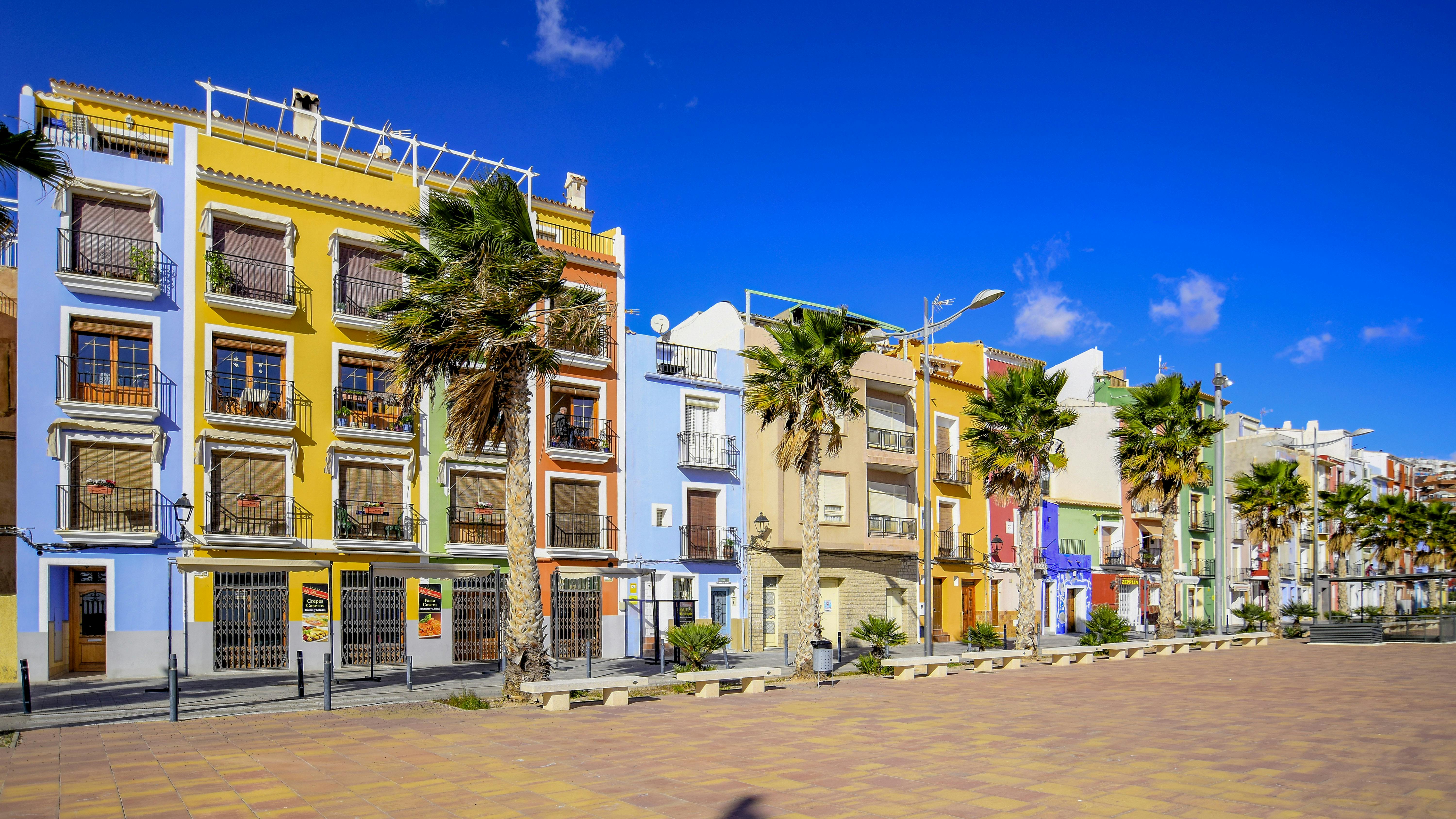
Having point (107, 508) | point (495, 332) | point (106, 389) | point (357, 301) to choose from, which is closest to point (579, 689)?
point (495, 332)

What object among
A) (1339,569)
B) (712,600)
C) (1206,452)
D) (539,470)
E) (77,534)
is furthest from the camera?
(1339,569)

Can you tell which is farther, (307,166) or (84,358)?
(307,166)

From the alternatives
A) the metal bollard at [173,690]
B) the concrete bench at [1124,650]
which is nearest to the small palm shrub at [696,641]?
the metal bollard at [173,690]

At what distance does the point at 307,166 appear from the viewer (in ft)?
92.2

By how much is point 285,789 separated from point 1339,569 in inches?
2840

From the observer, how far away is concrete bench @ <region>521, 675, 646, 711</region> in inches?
655

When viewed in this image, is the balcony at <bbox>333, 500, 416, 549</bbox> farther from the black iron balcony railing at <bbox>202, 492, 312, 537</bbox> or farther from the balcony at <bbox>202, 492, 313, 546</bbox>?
the black iron balcony railing at <bbox>202, 492, 312, 537</bbox>

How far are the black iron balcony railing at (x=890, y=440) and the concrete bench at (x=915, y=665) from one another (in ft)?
44.8

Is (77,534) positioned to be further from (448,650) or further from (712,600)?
(712,600)

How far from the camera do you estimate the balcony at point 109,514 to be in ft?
78.6

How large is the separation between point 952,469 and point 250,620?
2669 cm

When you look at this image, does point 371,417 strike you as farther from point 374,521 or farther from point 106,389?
point 106,389

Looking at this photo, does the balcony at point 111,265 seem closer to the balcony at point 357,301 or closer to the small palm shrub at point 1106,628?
the balcony at point 357,301

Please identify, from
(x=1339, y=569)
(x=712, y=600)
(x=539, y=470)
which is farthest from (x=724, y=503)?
(x=1339, y=569)
